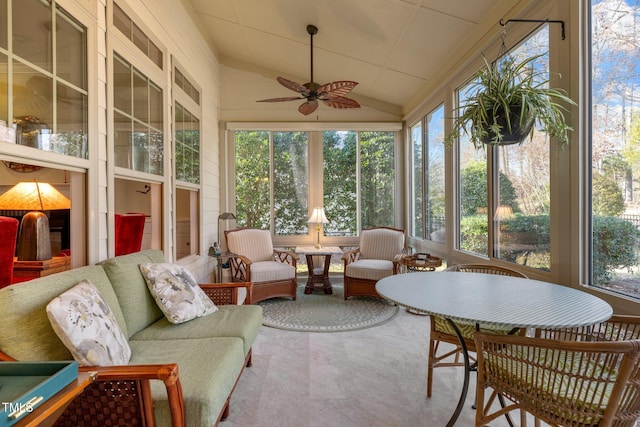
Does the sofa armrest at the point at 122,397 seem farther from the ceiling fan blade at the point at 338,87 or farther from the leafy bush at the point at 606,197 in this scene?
the ceiling fan blade at the point at 338,87

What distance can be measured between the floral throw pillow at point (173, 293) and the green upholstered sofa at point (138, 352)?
0.06 meters

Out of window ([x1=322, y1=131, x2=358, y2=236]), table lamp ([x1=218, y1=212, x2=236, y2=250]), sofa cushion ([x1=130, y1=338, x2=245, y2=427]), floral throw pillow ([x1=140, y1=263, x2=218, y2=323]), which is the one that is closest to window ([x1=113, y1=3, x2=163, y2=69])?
floral throw pillow ([x1=140, y1=263, x2=218, y2=323])

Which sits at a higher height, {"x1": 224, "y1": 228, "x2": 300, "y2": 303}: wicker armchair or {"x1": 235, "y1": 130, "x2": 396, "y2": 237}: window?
{"x1": 235, "y1": 130, "x2": 396, "y2": 237}: window

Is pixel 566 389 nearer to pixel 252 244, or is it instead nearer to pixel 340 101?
pixel 340 101

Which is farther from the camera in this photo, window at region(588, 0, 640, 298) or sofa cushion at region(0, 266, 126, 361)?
window at region(588, 0, 640, 298)

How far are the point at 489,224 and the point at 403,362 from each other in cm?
150

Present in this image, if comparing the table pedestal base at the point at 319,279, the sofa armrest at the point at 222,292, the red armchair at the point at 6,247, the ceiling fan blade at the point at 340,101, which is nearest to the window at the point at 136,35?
→ the red armchair at the point at 6,247

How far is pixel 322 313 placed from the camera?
11.9 feet

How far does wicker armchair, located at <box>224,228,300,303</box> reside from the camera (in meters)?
3.86

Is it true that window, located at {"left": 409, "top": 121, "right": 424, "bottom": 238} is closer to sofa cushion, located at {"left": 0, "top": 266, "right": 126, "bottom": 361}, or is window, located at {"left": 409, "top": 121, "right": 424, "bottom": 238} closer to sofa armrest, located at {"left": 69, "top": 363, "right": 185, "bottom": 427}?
sofa armrest, located at {"left": 69, "top": 363, "right": 185, "bottom": 427}

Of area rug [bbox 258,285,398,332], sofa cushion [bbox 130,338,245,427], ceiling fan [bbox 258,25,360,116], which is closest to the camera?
sofa cushion [bbox 130,338,245,427]

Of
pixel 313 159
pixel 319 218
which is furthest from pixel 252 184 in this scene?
pixel 319 218

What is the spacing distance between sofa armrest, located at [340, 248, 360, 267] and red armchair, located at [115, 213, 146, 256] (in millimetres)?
2388

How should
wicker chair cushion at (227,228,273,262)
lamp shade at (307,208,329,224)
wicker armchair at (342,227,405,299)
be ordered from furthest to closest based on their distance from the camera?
lamp shade at (307,208,329,224), wicker chair cushion at (227,228,273,262), wicker armchair at (342,227,405,299)
